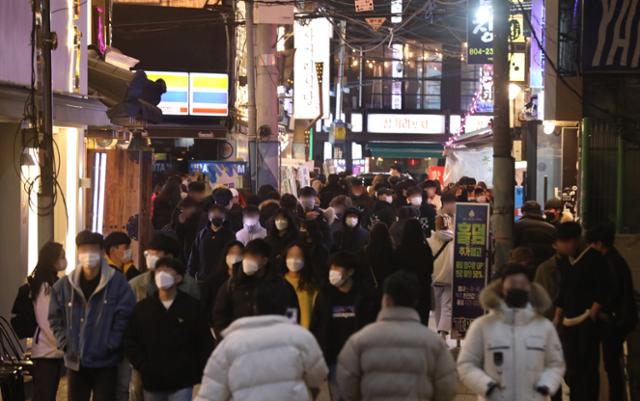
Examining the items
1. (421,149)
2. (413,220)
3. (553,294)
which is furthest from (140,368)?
(421,149)

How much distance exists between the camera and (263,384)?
573cm

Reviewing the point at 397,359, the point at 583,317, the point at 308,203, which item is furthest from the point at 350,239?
the point at 397,359

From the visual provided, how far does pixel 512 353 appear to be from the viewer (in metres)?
6.38

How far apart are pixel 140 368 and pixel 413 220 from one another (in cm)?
491

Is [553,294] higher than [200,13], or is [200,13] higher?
[200,13]

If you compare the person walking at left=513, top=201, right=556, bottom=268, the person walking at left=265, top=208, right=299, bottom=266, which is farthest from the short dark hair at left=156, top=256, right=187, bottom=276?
the person walking at left=513, top=201, right=556, bottom=268

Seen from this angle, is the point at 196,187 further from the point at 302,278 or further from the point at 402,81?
the point at 402,81

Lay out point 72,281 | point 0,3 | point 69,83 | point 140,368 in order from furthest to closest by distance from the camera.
A: point 69,83
point 0,3
point 72,281
point 140,368

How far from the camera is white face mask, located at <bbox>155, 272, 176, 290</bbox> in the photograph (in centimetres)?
777

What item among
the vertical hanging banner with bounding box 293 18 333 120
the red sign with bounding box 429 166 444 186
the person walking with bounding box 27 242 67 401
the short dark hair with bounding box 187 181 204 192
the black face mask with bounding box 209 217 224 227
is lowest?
the person walking with bounding box 27 242 67 401

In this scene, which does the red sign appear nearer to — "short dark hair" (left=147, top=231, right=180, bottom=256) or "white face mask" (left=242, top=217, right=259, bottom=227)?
"white face mask" (left=242, top=217, right=259, bottom=227)

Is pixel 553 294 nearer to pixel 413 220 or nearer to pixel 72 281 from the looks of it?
pixel 413 220

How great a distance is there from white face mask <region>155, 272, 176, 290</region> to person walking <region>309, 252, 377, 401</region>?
1.47 meters

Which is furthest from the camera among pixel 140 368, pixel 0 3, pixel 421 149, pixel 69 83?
pixel 421 149
